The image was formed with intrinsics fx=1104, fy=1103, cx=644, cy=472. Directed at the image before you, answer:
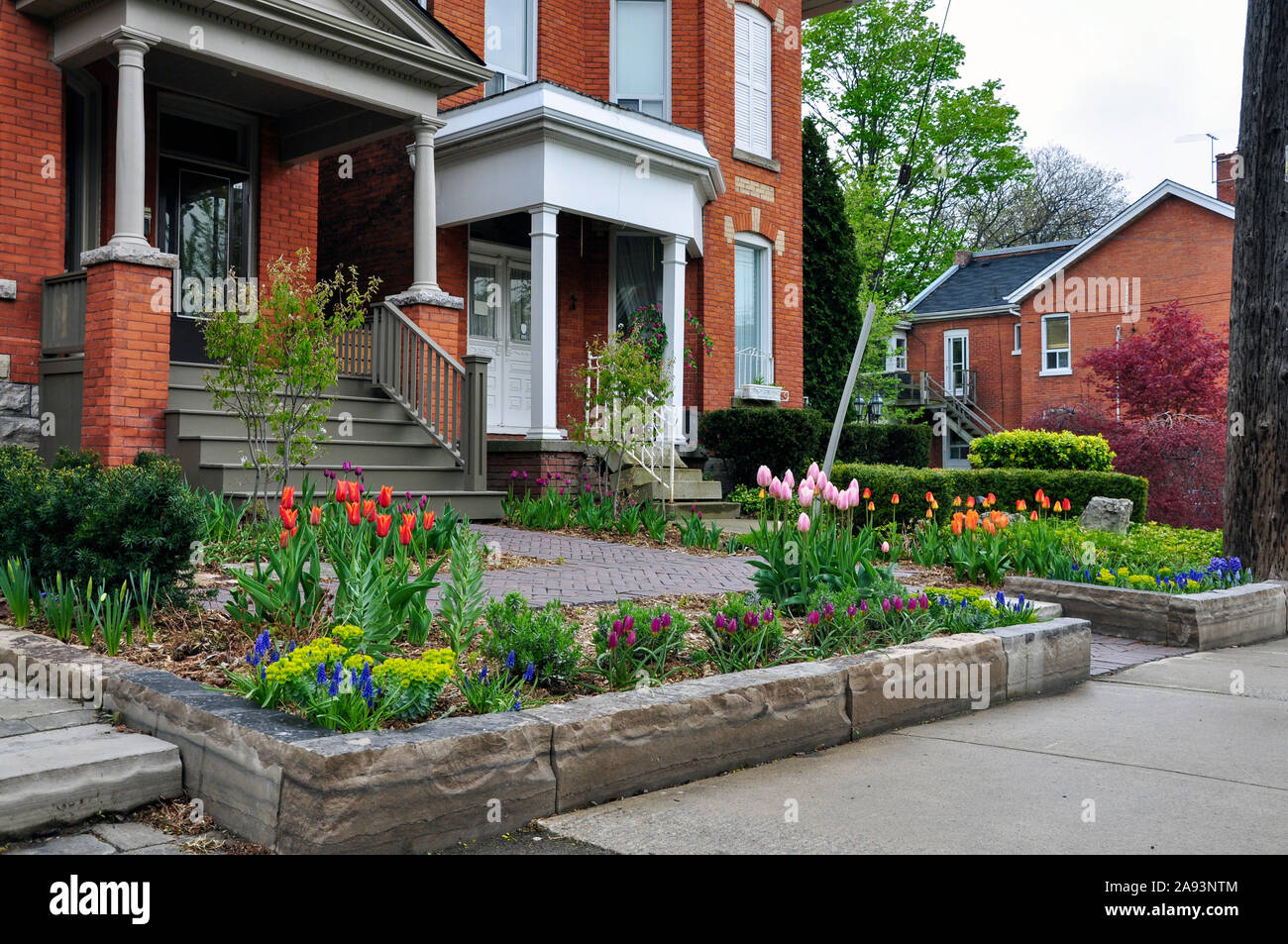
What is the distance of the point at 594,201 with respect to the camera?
44.6ft

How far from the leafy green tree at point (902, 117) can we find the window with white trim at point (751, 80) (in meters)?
14.4

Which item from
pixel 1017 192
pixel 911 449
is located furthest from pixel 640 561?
pixel 1017 192

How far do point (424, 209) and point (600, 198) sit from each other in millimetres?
2624

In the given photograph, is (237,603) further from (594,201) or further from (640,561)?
(594,201)

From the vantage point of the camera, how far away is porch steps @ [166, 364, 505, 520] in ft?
30.5

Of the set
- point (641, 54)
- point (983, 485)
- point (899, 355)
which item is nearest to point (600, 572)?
point (983, 485)

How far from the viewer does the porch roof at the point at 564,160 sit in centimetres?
1296

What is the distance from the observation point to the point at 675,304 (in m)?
14.5

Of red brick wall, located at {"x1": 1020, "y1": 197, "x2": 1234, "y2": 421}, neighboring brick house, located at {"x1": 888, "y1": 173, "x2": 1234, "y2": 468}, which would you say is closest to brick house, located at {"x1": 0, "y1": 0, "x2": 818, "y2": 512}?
neighboring brick house, located at {"x1": 888, "y1": 173, "x2": 1234, "y2": 468}

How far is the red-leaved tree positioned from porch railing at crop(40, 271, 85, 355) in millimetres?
15471

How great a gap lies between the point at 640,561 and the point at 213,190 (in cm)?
716

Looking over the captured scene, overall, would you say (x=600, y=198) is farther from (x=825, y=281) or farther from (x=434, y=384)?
(x=825, y=281)

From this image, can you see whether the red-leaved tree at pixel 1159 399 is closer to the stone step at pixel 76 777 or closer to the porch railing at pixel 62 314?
the porch railing at pixel 62 314

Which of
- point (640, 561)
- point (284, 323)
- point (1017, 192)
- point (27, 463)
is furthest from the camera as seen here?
point (1017, 192)
